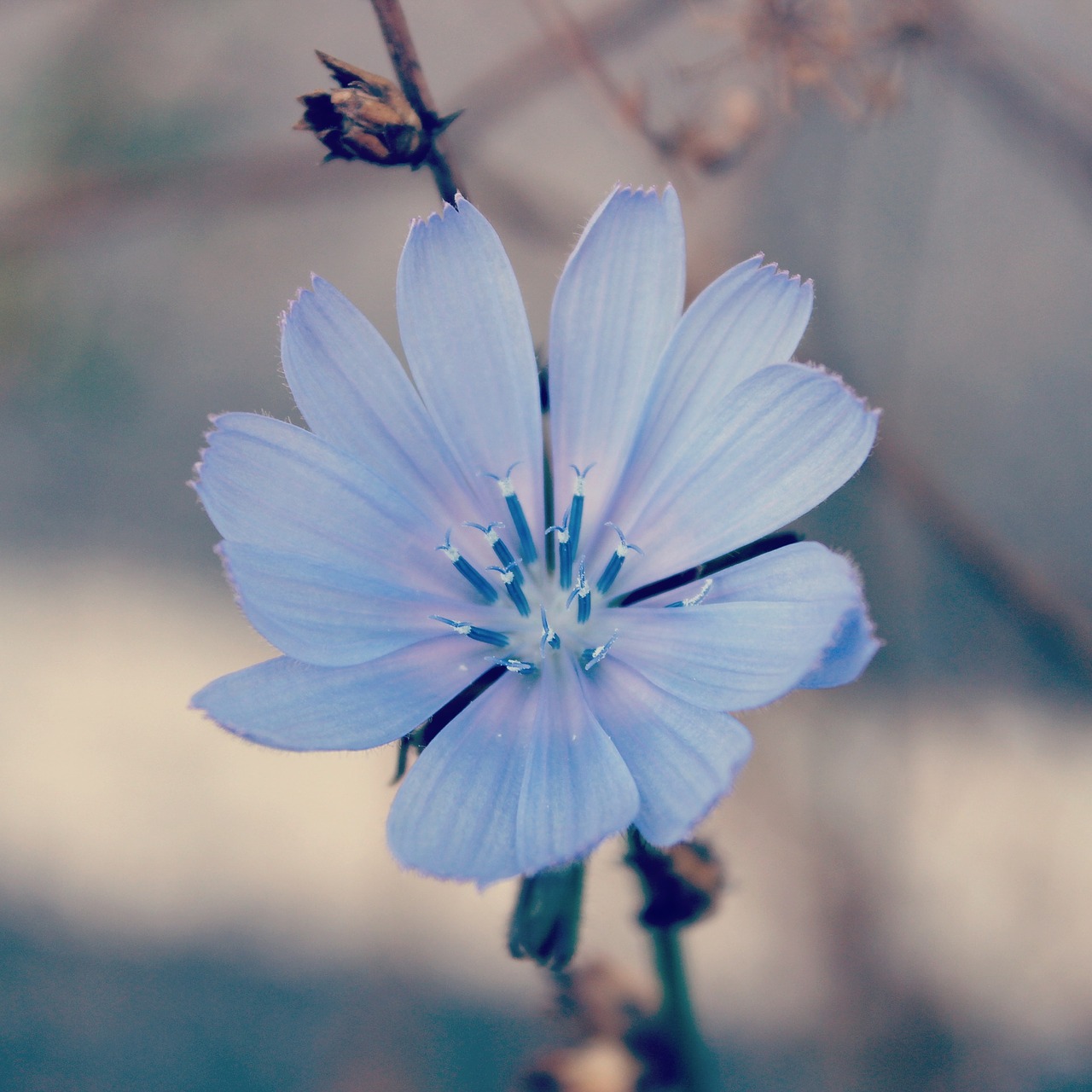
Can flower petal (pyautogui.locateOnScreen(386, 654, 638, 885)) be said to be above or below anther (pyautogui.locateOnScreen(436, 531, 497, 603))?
below

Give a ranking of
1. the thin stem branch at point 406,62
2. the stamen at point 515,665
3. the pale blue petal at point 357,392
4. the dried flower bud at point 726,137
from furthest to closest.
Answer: the dried flower bud at point 726,137, the stamen at point 515,665, the pale blue petal at point 357,392, the thin stem branch at point 406,62

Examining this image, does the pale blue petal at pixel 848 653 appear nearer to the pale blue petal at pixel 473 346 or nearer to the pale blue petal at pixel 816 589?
the pale blue petal at pixel 816 589

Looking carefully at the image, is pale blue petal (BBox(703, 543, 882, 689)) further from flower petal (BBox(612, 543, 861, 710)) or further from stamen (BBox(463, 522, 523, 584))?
stamen (BBox(463, 522, 523, 584))


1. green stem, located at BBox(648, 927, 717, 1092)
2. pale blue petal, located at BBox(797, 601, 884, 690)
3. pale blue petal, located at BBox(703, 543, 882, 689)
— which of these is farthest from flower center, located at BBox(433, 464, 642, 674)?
green stem, located at BBox(648, 927, 717, 1092)

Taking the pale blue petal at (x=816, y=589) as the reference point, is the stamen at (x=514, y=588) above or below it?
above

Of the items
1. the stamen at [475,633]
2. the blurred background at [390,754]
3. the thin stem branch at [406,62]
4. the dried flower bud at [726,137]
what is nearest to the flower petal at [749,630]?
the stamen at [475,633]

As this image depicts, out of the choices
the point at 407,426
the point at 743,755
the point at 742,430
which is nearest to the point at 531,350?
the point at 407,426

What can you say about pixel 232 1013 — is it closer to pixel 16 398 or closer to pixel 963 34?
pixel 16 398

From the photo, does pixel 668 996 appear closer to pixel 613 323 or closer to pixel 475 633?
pixel 475 633
